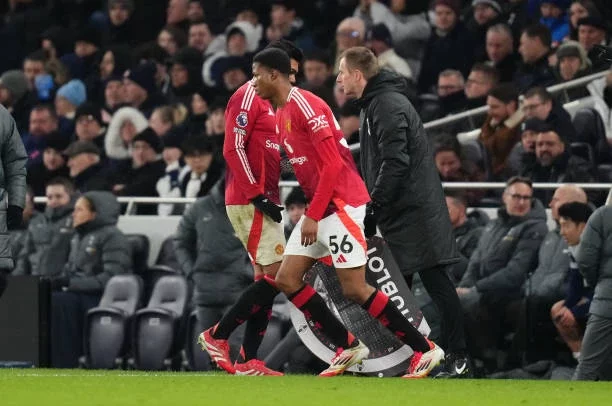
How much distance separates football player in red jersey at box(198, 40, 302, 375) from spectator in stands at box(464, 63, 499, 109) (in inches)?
249

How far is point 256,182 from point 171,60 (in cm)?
1054

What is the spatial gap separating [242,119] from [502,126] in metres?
5.51

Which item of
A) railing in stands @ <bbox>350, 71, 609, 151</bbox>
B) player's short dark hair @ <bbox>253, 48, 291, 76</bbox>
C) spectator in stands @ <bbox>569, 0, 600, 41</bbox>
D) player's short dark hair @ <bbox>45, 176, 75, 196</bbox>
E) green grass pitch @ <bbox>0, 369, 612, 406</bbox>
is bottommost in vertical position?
green grass pitch @ <bbox>0, 369, 612, 406</bbox>

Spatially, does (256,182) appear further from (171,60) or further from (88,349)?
(171,60)

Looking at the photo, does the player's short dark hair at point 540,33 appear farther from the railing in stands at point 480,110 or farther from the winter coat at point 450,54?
the winter coat at point 450,54

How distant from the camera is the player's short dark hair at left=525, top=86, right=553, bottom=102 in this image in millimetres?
16375

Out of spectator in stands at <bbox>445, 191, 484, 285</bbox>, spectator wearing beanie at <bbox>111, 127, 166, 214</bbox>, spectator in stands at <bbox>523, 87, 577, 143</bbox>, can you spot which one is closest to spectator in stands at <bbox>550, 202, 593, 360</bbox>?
spectator in stands at <bbox>445, 191, 484, 285</bbox>

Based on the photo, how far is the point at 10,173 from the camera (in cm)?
1252

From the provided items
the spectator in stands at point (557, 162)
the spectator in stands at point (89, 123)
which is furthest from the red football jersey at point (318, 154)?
the spectator in stands at point (89, 123)

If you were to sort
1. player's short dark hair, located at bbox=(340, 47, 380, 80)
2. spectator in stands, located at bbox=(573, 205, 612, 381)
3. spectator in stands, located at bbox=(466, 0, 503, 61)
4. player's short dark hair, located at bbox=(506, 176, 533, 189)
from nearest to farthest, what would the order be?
player's short dark hair, located at bbox=(340, 47, 380, 80)
spectator in stands, located at bbox=(573, 205, 612, 381)
player's short dark hair, located at bbox=(506, 176, 533, 189)
spectator in stands, located at bbox=(466, 0, 503, 61)

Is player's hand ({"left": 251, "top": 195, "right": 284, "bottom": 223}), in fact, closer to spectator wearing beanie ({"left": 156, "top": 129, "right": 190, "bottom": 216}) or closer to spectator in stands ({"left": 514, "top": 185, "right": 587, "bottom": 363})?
spectator in stands ({"left": 514, "top": 185, "right": 587, "bottom": 363})

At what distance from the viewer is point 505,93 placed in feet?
55.4

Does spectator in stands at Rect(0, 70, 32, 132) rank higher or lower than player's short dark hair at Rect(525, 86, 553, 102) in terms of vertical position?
lower

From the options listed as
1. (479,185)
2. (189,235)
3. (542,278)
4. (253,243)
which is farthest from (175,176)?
(253,243)
